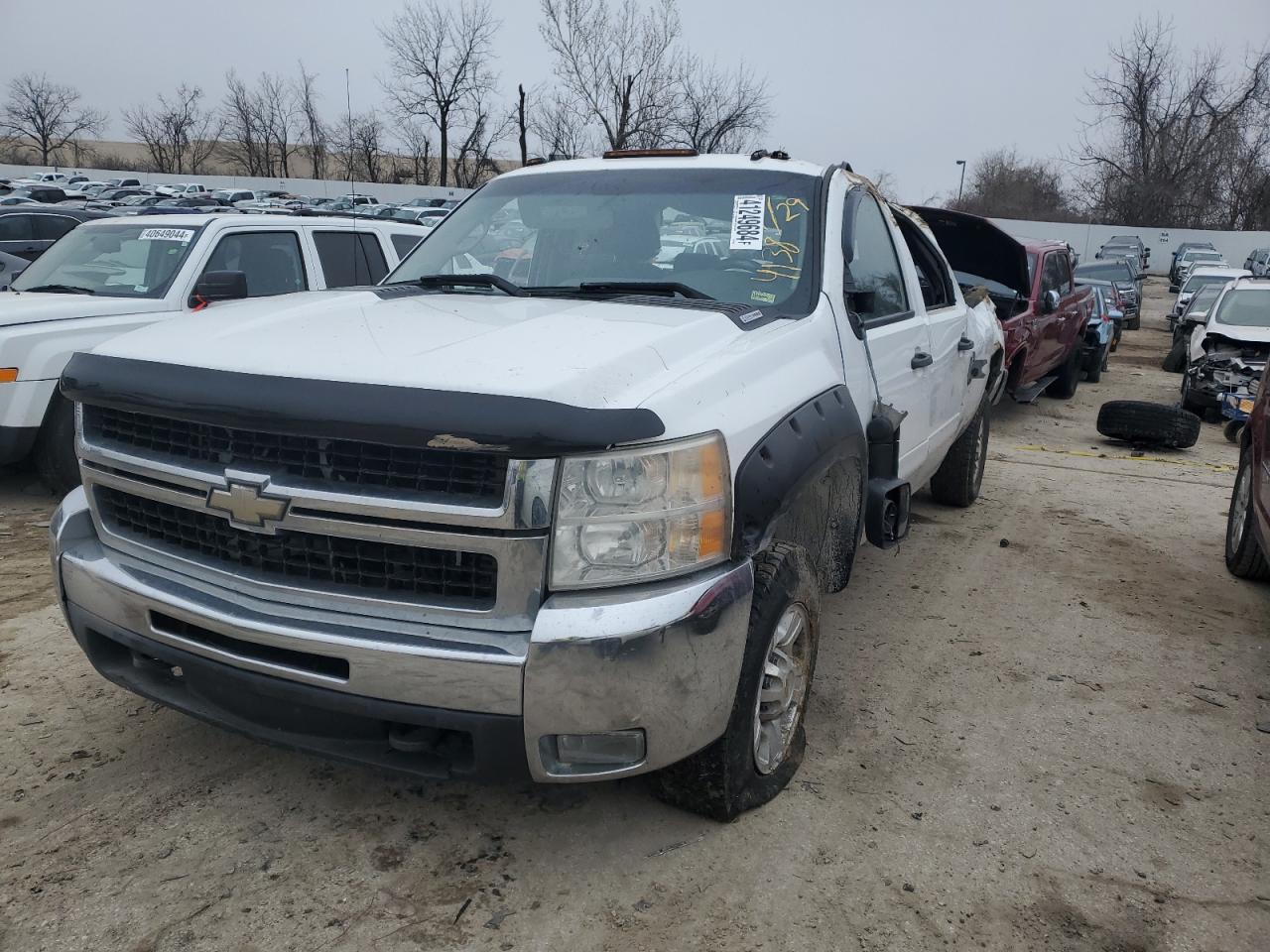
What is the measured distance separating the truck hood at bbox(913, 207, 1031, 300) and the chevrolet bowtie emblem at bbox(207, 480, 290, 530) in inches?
281

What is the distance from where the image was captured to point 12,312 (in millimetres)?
5848

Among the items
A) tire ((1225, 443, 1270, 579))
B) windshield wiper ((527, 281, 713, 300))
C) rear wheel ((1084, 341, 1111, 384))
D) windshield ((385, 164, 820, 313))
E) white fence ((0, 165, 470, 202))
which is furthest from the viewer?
white fence ((0, 165, 470, 202))

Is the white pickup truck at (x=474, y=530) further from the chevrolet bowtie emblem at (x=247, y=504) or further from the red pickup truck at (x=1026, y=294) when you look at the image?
the red pickup truck at (x=1026, y=294)

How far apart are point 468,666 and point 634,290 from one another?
1.60m

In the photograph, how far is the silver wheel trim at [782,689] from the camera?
2859 millimetres

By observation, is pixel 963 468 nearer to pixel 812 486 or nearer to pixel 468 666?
pixel 812 486

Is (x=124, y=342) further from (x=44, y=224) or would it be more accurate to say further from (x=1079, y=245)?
(x=1079, y=245)

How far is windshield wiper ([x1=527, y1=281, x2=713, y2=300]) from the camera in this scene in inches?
133

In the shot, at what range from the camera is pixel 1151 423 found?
30.6 feet

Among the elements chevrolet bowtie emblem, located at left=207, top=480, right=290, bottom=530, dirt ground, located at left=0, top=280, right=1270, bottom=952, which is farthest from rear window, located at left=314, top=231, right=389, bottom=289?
chevrolet bowtie emblem, located at left=207, top=480, right=290, bottom=530

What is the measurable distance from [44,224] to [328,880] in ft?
57.5

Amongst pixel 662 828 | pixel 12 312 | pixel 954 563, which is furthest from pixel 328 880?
pixel 12 312

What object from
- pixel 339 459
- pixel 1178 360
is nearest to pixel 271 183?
pixel 1178 360

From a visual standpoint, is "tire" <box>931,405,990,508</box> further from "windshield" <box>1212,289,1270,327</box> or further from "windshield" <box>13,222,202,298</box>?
"windshield" <box>1212,289,1270,327</box>
